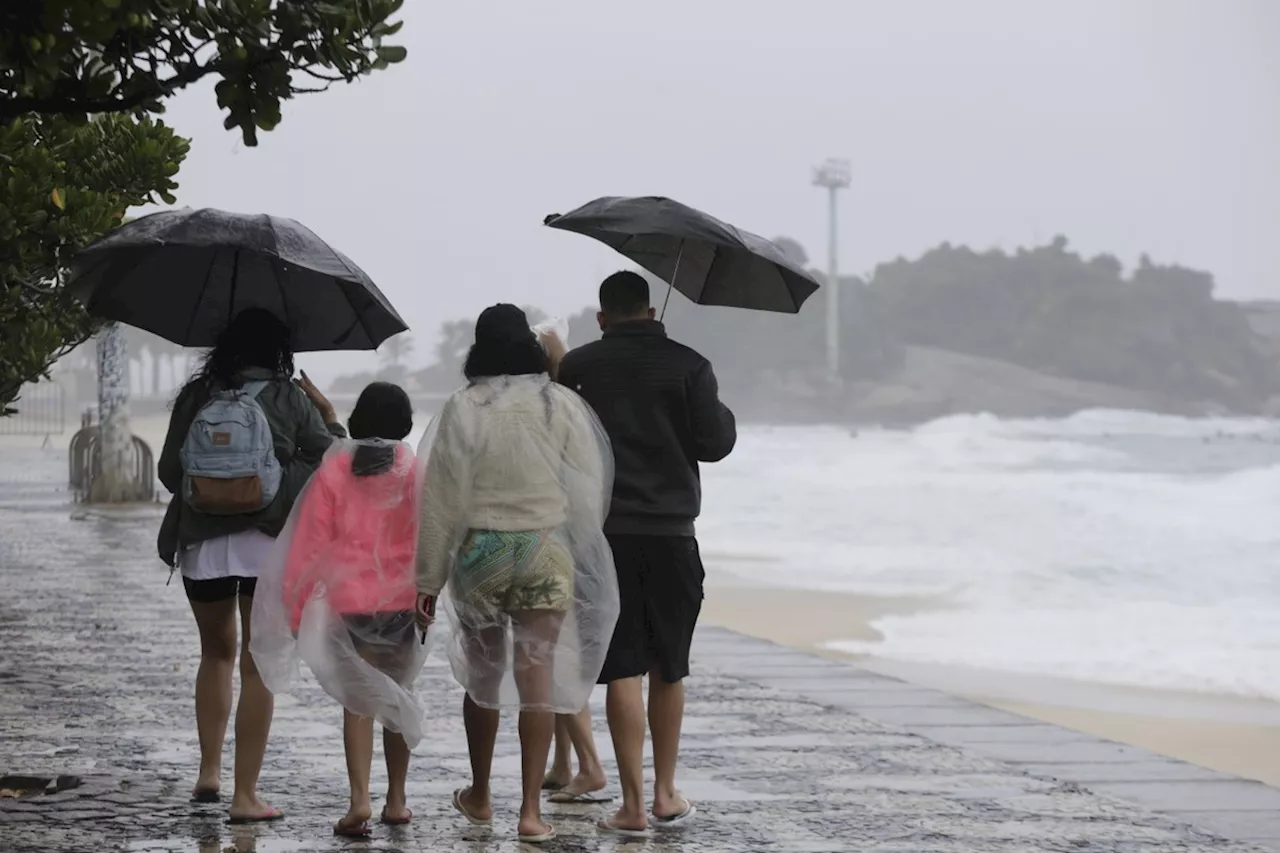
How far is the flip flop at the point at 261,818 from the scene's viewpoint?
532cm

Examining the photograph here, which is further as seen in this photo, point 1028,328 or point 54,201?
point 1028,328

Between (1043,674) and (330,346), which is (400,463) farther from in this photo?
(1043,674)

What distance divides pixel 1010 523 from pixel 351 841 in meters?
29.7

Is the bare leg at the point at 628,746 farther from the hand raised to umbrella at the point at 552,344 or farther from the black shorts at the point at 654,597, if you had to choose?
the hand raised to umbrella at the point at 552,344

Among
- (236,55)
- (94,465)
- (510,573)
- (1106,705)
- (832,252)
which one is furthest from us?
(832,252)

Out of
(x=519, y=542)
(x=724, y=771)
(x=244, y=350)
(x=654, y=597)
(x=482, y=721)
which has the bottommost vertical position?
(x=724, y=771)

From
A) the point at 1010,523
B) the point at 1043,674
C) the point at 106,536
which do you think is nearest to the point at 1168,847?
the point at 1043,674

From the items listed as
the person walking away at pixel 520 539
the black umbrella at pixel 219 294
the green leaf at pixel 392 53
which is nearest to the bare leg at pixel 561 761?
the person walking away at pixel 520 539

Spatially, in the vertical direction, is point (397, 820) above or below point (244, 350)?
below

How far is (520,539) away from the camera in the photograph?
5176 mm

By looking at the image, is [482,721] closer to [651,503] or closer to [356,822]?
[356,822]

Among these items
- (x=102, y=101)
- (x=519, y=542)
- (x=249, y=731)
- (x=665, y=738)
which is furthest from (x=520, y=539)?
(x=102, y=101)

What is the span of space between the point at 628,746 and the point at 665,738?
0.17 m

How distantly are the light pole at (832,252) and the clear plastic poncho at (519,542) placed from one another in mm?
133347
